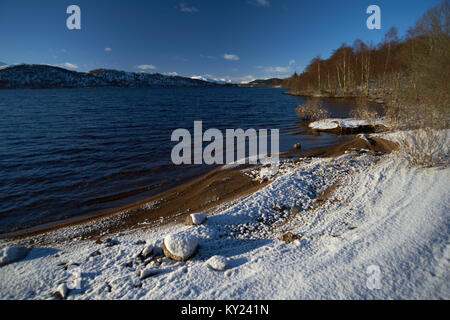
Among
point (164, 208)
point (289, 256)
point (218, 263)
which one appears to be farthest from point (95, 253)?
point (289, 256)

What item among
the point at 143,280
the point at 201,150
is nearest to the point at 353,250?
the point at 143,280

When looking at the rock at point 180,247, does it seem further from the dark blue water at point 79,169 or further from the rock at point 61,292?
the dark blue water at point 79,169

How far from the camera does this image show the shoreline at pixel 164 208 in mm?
5625

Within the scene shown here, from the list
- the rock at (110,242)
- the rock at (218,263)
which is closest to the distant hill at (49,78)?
the rock at (110,242)


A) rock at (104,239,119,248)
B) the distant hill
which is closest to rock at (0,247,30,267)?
rock at (104,239,119,248)

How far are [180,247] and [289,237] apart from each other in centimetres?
233

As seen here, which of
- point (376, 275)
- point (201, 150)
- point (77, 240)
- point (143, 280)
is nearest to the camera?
point (376, 275)

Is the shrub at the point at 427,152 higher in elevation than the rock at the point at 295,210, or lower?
higher

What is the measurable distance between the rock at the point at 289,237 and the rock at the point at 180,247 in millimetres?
1915

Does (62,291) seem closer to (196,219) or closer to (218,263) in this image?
(218,263)

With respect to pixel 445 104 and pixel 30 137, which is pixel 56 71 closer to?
pixel 30 137

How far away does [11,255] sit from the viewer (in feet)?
13.5

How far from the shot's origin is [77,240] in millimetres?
5129
